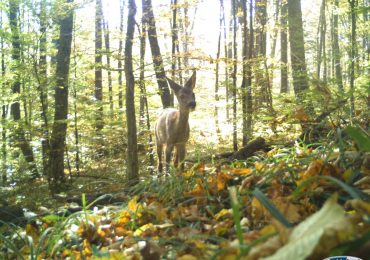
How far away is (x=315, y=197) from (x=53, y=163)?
822 cm

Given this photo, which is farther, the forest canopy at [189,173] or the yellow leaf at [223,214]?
the yellow leaf at [223,214]

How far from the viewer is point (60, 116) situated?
945 centimetres

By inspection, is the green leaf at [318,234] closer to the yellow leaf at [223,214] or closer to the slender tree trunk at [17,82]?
the yellow leaf at [223,214]

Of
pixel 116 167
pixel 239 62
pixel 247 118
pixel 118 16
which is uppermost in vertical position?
pixel 118 16

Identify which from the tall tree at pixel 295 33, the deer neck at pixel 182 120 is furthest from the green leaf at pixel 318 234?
the tall tree at pixel 295 33

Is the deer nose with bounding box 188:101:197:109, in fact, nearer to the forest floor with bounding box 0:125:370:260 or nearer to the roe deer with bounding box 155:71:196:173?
the roe deer with bounding box 155:71:196:173

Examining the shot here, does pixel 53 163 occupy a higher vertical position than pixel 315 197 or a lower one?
lower

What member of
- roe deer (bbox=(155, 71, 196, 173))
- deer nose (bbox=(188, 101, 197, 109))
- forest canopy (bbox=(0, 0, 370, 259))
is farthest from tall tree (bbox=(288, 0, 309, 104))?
deer nose (bbox=(188, 101, 197, 109))

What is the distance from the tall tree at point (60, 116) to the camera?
28.8ft

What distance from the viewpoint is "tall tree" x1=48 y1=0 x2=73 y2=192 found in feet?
28.8

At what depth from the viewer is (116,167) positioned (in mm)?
12656

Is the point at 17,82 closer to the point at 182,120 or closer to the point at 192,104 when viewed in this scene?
the point at 182,120

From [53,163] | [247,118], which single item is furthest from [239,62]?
[53,163]

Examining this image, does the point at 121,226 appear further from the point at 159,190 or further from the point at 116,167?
the point at 116,167
